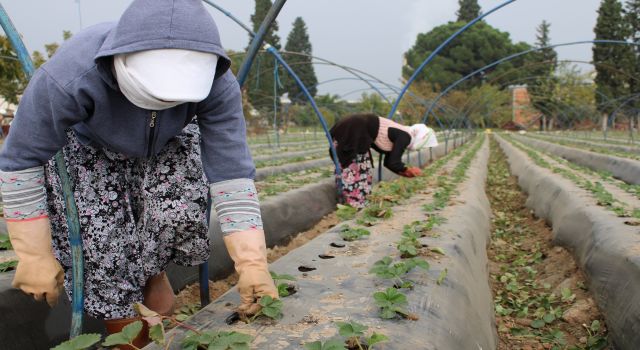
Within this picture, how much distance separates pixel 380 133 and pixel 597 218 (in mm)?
2334

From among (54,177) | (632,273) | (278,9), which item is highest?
(278,9)

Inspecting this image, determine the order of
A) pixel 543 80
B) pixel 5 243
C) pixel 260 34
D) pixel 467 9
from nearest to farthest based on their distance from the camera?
pixel 260 34 → pixel 5 243 → pixel 543 80 → pixel 467 9

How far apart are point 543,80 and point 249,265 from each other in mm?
48348

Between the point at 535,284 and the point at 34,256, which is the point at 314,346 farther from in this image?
the point at 535,284

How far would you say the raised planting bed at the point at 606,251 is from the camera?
7.93 ft

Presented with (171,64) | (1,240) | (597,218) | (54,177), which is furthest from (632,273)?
(1,240)

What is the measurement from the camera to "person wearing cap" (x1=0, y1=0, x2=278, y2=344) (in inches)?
55.6

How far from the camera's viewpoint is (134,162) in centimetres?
194

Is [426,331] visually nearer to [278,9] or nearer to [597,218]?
[278,9]

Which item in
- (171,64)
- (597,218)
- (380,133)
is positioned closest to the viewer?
(171,64)

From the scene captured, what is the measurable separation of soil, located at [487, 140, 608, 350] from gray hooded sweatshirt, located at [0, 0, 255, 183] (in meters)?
1.82

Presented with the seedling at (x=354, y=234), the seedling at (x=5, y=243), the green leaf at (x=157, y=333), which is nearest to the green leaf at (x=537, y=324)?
the seedling at (x=354, y=234)

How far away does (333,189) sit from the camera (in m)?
6.32

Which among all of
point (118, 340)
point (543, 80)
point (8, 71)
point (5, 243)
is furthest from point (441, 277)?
point (543, 80)
